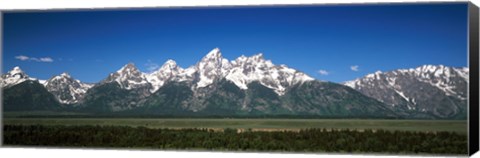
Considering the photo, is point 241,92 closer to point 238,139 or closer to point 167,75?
point 167,75

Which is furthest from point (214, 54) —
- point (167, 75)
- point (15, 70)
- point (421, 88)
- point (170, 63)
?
point (421, 88)

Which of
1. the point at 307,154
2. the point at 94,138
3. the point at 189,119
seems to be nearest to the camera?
the point at 307,154

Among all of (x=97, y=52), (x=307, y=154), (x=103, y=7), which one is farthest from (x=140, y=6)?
(x=307, y=154)

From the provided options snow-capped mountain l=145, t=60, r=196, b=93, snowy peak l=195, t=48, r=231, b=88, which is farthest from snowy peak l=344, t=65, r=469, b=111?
snow-capped mountain l=145, t=60, r=196, b=93

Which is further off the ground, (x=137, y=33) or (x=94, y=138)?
(x=137, y=33)

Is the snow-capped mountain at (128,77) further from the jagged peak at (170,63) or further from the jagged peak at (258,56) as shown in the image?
the jagged peak at (258,56)

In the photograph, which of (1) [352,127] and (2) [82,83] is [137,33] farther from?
(1) [352,127]

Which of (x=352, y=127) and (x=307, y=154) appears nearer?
(x=307, y=154)
